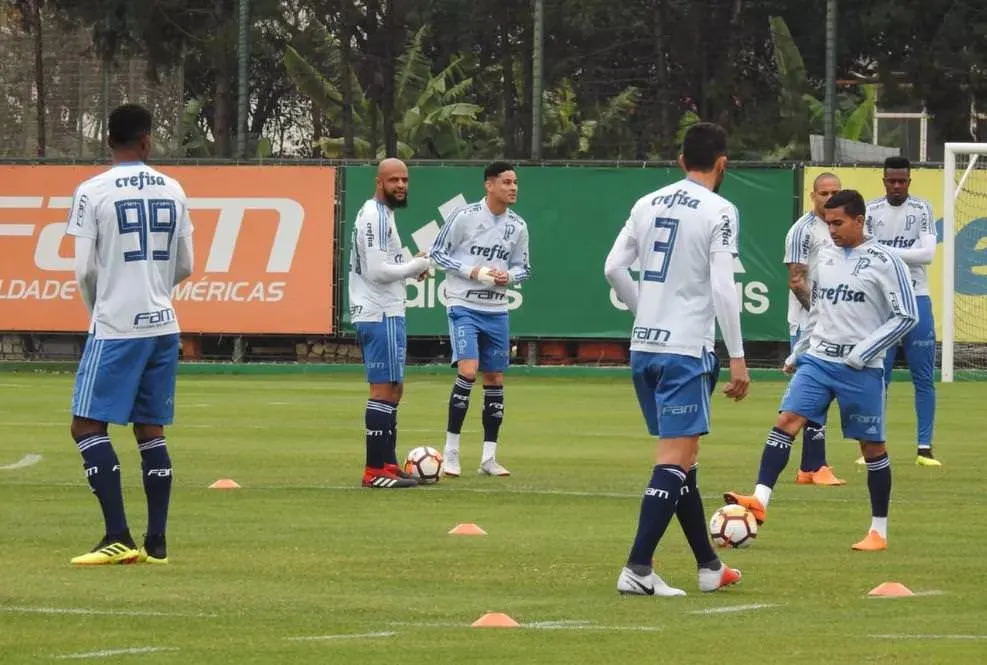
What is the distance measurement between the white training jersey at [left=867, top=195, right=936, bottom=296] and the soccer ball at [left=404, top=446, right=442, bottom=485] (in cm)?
387

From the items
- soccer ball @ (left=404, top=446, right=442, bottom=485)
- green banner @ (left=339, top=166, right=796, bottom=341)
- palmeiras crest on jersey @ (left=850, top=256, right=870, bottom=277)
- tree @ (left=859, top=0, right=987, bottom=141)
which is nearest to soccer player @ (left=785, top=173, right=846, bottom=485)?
soccer ball @ (left=404, top=446, right=442, bottom=485)

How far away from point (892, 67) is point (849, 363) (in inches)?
1249

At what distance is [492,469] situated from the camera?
636 inches

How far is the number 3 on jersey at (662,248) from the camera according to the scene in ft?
32.1

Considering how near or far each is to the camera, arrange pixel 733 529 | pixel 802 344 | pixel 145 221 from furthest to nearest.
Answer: pixel 802 344 < pixel 733 529 < pixel 145 221

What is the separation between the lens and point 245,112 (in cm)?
3297

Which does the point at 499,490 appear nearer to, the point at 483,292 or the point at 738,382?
the point at 483,292

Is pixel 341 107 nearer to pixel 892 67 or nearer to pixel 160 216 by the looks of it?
pixel 892 67

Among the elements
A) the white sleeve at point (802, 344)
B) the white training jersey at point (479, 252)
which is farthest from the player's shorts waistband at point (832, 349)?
the white training jersey at point (479, 252)

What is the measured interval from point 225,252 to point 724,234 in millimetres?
22050

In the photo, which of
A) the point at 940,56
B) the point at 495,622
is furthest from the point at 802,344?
the point at 940,56

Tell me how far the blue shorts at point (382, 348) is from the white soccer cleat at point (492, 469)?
4.04 feet

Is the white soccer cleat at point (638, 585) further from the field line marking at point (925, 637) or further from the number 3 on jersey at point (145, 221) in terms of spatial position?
the number 3 on jersey at point (145, 221)

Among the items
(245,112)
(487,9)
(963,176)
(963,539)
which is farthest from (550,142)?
(963,539)
